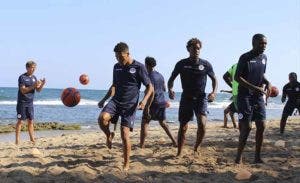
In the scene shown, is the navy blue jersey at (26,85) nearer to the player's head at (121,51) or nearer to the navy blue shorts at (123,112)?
the navy blue shorts at (123,112)

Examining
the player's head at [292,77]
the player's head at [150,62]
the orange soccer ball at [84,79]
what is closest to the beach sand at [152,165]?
the player's head at [150,62]

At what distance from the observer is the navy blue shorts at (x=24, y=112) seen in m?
10.6

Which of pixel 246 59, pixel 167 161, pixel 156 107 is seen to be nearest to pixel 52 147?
pixel 156 107

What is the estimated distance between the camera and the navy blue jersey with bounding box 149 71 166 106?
8.84m

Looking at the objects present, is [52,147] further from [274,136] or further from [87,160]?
[274,136]

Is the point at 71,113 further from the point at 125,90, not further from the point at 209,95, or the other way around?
the point at 125,90

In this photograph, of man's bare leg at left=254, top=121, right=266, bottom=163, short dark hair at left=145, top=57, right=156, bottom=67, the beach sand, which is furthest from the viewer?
short dark hair at left=145, top=57, right=156, bottom=67

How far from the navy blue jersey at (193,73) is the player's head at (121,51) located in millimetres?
1059

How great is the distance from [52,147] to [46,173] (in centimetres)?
340

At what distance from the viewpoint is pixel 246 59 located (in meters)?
6.87

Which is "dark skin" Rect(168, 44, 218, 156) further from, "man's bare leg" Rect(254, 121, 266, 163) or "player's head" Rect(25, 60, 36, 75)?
"player's head" Rect(25, 60, 36, 75)

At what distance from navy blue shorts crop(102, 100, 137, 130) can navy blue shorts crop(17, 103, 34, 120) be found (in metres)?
4.27

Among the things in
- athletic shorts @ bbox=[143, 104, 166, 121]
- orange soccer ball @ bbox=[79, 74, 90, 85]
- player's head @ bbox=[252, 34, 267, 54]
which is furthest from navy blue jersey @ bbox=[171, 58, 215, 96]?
orange soccer ball @ bbox=[79, 74, 90, 85]

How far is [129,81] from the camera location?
689 centimetres
